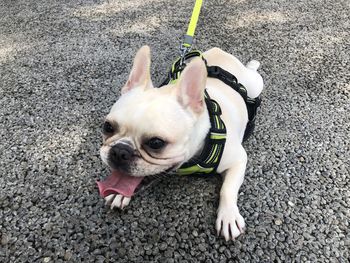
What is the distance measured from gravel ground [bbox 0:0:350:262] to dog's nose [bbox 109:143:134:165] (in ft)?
1.59

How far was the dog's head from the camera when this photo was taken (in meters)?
1.76

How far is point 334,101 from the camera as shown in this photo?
303 centimetres

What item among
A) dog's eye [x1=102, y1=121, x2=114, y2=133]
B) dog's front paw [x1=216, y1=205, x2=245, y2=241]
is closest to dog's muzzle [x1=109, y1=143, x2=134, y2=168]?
dog's eye [x1=102, y1=121, x2=114, y2=133]

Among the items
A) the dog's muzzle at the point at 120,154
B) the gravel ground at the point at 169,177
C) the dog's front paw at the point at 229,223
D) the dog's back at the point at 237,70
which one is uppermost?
the dog's muzzle at the point at 120,154

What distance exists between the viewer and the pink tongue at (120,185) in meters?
1.85

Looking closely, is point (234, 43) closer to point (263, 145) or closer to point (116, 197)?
point (263, 145)

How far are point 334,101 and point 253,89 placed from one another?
0.69 metres

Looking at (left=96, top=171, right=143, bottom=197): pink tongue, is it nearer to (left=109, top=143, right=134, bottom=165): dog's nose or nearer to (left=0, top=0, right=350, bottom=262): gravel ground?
(left=109, top=143, right=134, bottom=165): dog's nose

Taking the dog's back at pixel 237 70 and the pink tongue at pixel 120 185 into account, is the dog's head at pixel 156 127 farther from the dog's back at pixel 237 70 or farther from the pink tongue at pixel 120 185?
the dog's back at pixel 237 70

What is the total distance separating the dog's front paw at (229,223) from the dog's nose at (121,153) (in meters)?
0.63

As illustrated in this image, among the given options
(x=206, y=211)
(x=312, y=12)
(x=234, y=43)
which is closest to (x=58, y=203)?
(x=206, y=211)

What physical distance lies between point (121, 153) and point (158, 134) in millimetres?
192

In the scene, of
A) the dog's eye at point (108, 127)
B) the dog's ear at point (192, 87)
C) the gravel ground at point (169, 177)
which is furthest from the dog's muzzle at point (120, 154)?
the gravel ground at point (169, 177)

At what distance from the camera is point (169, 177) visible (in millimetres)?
2387
